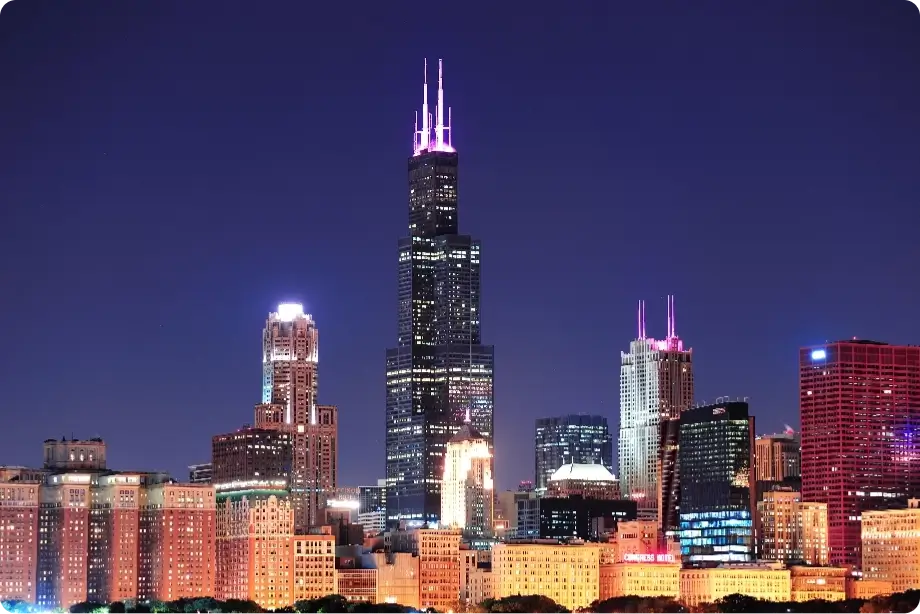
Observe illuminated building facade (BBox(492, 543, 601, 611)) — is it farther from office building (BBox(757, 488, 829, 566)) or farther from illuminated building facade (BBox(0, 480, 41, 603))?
illuminated building facade (BBox(0, 480, 41, 603))

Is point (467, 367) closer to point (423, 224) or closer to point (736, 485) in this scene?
point (423, 224)

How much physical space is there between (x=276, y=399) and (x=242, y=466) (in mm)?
9752

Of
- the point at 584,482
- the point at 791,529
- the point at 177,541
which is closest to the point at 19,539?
the point at 177,541

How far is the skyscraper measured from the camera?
595ft

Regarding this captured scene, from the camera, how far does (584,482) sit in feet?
614

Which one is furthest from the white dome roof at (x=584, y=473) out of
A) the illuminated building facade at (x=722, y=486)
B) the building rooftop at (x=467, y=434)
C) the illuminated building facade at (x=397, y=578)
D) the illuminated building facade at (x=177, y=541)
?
the illuminated building facade at (x=177, y=541)

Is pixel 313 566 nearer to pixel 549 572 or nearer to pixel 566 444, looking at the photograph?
pixel 549 572

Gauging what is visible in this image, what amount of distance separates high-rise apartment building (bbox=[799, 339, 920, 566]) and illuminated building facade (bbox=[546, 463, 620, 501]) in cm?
2791

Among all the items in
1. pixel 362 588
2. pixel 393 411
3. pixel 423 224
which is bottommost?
pixel 362 588

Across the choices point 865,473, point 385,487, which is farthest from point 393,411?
point 865,473

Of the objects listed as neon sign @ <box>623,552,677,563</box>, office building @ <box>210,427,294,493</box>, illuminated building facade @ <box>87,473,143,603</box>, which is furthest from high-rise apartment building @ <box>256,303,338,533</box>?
neon sign @ <box>623,552,677,563</box>

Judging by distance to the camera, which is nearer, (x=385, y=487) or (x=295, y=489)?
(x=295, y=489)

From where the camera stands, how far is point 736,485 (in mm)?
168625

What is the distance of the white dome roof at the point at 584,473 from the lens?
616 ft
